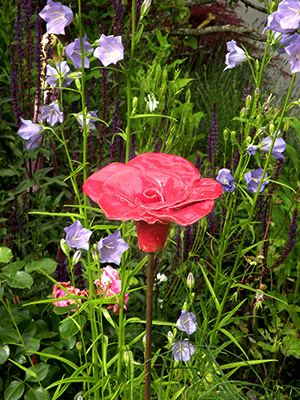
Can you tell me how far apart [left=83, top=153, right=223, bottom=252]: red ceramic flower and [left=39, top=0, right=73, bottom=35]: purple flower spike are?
1.15 ft

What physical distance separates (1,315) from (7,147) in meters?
0.92

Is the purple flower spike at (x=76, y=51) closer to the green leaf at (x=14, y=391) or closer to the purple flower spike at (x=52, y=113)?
the purple flower spike at (x=52, y=113)

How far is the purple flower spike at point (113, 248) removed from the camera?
968mm

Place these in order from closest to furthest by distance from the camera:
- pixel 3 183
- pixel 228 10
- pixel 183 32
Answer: pixel 3 183
pixel 183 32
pixel 228 10

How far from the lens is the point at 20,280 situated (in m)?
1.21

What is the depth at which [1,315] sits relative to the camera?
4.56 ft

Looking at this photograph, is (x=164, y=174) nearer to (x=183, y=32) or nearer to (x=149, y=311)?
(x=149, y=311)

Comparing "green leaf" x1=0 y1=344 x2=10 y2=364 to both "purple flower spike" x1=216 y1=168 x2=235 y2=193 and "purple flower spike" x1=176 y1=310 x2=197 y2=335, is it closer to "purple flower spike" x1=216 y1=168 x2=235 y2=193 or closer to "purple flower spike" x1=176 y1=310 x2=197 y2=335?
"purple flower spike" x1=176 y1=310 x2=197 y2=335

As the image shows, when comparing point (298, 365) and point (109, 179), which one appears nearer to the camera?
point (109, 179)

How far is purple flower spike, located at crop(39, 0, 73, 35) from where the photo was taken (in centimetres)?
92

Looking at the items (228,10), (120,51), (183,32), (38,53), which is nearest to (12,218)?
(38,53)

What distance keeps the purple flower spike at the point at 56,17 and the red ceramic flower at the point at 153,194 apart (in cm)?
35

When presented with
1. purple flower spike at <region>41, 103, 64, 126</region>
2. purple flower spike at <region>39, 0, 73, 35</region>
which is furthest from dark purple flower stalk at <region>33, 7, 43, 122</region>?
purple flower spike at <region>39, 0, 73, 35</region>

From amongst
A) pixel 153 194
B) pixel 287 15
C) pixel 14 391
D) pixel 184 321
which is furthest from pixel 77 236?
pixel 287 15
